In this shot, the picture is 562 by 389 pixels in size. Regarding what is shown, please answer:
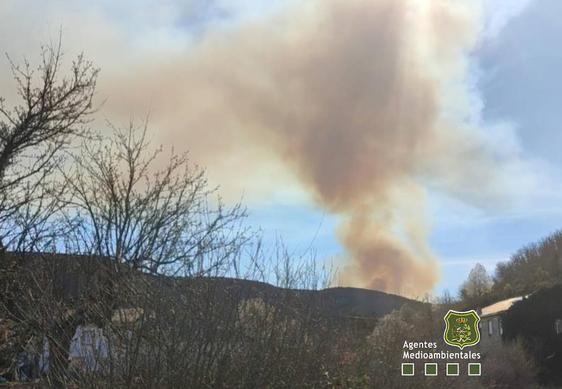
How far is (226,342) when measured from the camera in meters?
6.38

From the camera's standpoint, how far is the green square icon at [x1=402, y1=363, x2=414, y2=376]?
8609 millimetres

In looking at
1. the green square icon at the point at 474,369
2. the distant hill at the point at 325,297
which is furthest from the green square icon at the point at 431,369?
the distant hill at the point at 325,297

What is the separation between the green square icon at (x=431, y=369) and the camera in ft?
29.1

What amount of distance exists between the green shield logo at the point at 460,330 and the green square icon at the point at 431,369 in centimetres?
71

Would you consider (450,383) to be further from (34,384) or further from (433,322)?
(34,384)

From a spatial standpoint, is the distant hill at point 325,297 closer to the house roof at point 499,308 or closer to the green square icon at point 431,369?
the green square icon at point 431,369

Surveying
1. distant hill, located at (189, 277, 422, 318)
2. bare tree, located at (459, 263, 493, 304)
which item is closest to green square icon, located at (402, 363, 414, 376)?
distant hill, located at (189, 277, 422, 318)

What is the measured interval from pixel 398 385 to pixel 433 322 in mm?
1880

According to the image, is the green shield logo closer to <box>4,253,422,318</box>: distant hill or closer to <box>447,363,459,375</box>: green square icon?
<box>447,363,459,375</box>: green square icon

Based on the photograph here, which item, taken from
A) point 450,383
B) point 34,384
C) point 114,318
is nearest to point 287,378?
point 114,318

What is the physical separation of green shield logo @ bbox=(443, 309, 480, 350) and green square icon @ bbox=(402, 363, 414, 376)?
1.20 meters

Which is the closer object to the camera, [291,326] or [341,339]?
[291,326]

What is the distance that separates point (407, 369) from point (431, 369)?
1.82 feet

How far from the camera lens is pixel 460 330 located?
9.90 m
